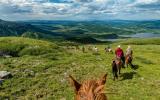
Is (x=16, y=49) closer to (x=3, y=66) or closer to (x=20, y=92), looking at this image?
(x=3, y=66)

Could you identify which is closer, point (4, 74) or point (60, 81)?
point (60, 81)

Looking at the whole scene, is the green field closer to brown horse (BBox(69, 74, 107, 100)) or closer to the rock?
the rock

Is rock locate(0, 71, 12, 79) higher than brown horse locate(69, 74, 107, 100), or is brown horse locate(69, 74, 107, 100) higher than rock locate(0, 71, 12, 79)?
brown horse locate(69, 74, 107, 100)

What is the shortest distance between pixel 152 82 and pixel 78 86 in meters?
28.4

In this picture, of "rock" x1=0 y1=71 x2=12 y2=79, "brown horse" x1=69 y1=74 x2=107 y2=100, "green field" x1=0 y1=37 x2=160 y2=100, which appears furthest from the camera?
"rock" x1=0 y1=71 x2=12 y2=79

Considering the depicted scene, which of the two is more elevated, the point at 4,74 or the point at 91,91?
the point at 91,91

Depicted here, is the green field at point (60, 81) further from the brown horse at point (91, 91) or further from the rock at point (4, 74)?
the brown horse at point (91, 91)

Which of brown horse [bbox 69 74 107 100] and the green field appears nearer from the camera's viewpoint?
brown horse [bbox 69 74 107 100]

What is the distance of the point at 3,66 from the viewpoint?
3838 centimetres

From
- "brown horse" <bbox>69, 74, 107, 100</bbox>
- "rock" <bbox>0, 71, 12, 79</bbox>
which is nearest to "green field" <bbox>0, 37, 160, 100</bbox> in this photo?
"rock" <bbox>0, 71, 12, 79</bbox>

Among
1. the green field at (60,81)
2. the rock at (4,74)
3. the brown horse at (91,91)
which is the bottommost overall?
the green field at (60,81)

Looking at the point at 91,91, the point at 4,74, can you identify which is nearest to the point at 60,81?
the point at 4,74

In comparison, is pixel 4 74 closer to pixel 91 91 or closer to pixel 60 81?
pixel 60 81

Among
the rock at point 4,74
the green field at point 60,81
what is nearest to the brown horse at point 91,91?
the green field at point 60,81
